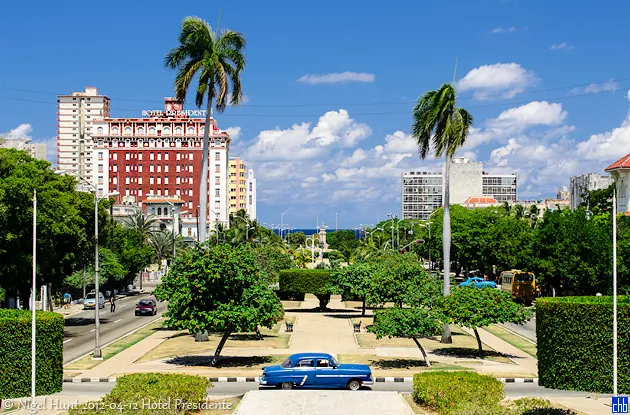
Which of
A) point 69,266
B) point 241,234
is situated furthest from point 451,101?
point 241,234

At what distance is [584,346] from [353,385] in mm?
8697

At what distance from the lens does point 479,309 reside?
39438 mm

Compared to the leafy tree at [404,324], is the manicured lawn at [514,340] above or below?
below

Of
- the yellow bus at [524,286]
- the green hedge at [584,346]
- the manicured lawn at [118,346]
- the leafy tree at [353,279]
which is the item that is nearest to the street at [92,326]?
the manicured lawn at [118,346]

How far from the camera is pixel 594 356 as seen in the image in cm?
2845

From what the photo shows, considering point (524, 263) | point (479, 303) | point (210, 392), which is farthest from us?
point (524, 263)

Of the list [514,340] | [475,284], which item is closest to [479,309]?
[475,284]

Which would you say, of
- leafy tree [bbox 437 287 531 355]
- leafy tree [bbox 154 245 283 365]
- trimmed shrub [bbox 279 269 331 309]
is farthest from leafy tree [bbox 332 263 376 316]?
leafy tree [bbox 154 245 283 365]

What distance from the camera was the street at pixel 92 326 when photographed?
46.1 meters

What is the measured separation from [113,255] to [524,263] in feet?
137

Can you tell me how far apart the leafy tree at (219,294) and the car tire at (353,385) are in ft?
25.1

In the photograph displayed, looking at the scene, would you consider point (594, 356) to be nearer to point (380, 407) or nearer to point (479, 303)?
point (380, 407)

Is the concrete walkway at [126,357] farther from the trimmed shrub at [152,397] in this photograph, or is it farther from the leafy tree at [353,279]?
the leafy tree at [353,279]

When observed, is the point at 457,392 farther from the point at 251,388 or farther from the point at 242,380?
the point at 242,380
